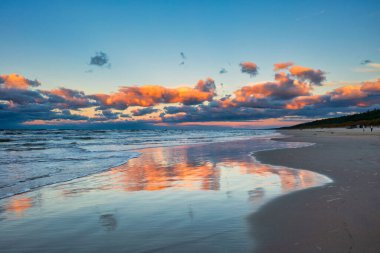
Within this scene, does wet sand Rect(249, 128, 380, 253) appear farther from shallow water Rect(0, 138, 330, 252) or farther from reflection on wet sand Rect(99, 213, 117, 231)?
reflection on wet sand Rect(99, 213, 117, 231)

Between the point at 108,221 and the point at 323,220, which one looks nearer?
the point at 323,220

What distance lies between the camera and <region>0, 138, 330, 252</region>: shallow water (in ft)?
16.2

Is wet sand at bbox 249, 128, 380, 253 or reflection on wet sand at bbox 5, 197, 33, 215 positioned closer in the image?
wet sand at bbox 249, 128, 380, 253

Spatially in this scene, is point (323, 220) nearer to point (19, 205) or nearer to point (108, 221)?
point (108, 221)

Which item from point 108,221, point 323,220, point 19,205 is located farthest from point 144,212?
point 323,220

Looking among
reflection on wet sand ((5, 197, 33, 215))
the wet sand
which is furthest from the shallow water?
the wet sand

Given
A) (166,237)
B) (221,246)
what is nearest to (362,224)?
(221,246)

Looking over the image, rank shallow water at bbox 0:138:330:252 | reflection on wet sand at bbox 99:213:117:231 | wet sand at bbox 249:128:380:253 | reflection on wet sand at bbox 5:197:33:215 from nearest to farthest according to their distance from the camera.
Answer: wet sand at bbox 249:128:380:253, shallow water at bbox 0:138:330:252, reflection on wet sand at bbox 99:213:117:231, reflection on wet sand at bbox 5:197:33:215

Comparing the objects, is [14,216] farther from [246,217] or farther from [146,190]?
[246,217]

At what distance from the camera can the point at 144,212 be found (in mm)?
6855

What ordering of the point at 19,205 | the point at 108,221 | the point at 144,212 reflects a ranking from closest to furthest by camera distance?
the point at 108,221 → the point at 144,212 → the point at 19,205

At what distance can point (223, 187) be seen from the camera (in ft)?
31.0

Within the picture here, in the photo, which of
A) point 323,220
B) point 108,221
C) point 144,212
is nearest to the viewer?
point 323,220

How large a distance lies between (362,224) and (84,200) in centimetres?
638
